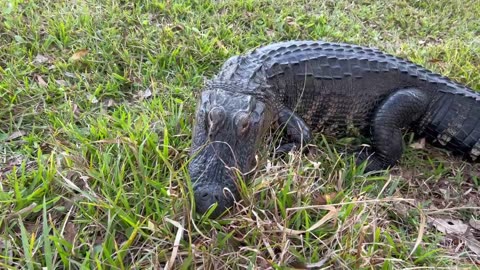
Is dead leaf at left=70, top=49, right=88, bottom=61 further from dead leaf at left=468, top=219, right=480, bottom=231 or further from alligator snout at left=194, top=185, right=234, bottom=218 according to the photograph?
dead leaf at left=468, top=219, right=480, bottom=231

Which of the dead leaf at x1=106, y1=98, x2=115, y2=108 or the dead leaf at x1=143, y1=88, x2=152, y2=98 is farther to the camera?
the dead leaf at x1=143, y1=88, x2=152, y2=98

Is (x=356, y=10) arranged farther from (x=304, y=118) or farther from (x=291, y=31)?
(x=304, y=118)

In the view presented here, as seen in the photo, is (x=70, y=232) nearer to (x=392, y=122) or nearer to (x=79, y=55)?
(x=79, y=55)

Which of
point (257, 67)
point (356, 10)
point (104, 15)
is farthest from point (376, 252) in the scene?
point (356, 10)

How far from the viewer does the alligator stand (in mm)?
3002

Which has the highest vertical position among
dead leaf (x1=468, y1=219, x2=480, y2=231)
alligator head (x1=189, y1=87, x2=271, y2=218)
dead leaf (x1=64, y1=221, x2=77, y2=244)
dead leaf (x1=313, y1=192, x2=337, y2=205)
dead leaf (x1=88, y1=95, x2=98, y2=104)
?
alligator head (x1=189, y1=87, x2=271, y2=218)

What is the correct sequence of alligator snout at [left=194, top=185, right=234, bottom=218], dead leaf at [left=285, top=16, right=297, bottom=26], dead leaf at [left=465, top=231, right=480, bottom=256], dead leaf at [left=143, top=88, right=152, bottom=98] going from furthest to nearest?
dead leaf at [left=285, top=16, right=297, bottom=26], dead leaf at [left=143, top=88, right=152, bottom=98], dead leaf at [left=465, top=231, right=480, bottom=256], alligator snout at [left=194, top=185, right=234, bottom=218]

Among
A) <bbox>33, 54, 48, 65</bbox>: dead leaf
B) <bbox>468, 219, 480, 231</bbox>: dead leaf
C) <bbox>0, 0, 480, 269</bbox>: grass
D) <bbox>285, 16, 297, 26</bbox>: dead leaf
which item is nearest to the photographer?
<bbox>0, 0, 480, 269</bbox>: grass

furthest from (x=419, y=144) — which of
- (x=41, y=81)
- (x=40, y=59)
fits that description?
(x=40, y=59)

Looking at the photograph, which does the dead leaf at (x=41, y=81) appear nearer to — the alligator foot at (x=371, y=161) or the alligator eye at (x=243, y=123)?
the alligator eye at (x=243, y=123)

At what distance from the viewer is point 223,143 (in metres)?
2.43

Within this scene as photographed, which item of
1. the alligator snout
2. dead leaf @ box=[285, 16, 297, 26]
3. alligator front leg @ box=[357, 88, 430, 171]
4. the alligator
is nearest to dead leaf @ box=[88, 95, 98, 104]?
the alligator

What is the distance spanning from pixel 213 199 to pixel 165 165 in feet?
1.53

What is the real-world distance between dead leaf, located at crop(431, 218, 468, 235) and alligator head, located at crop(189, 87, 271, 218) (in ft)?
3.51
